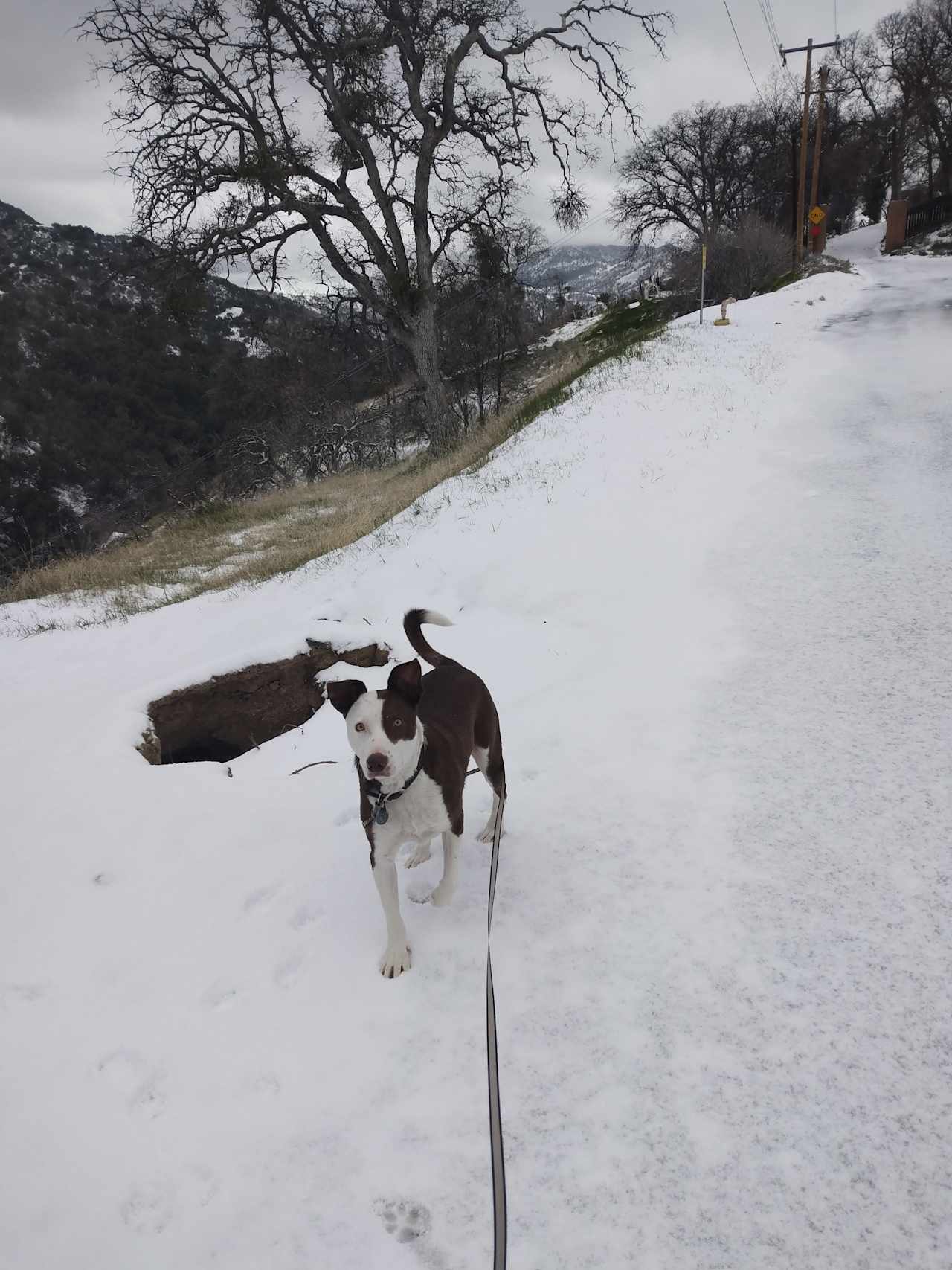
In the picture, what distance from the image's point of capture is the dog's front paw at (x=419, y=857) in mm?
3053

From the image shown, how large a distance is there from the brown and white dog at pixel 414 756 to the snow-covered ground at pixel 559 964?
12.3 inches

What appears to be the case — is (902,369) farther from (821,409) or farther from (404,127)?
(404,127)

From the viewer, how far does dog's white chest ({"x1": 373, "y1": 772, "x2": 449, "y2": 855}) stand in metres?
2.37

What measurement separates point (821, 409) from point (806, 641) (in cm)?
609

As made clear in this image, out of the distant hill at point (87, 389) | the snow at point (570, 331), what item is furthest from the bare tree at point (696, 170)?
the distant hill at point (87, 389)

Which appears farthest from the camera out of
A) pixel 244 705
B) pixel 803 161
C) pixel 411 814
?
pixel 803 161

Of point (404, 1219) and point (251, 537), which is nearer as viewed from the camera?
point (404, 1219)

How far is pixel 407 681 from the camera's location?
87.8 inches

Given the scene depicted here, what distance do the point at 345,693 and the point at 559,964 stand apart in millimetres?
1354

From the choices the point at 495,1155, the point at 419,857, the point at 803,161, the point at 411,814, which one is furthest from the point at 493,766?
the point at 803,161

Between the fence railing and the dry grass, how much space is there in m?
25.3

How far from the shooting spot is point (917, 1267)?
4.95 ft

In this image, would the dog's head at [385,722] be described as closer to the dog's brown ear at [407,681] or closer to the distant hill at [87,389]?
the dog's brown ear at [407,681]

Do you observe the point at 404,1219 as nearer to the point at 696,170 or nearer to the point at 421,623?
the point at 421,623
